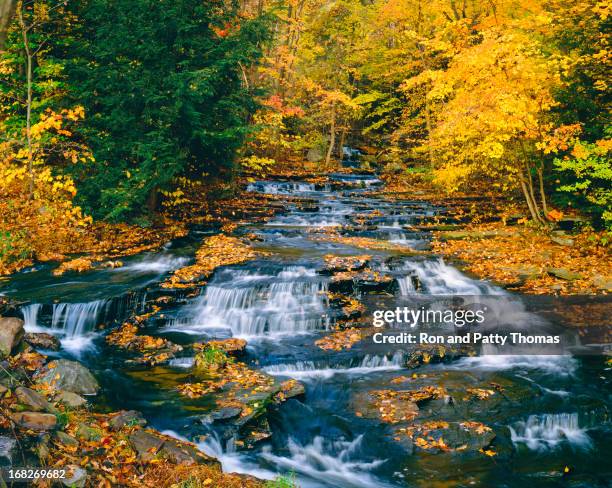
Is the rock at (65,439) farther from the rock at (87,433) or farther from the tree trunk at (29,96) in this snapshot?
the tree trunk at (29,96)

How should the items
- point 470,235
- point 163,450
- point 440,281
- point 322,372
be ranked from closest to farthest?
point 163,450 < point 322,372 < point 440,281 < point 470,235

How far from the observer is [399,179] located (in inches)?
984

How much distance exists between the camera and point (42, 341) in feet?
30.4

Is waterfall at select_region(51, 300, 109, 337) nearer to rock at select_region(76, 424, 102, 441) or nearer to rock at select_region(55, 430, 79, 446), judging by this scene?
rock at select_region(76, 424, 102, 441)

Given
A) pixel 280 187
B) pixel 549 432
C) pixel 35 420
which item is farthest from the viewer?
pixel 280 187

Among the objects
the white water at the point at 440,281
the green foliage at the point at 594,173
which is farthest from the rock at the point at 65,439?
the green foliage at the point at 594,173

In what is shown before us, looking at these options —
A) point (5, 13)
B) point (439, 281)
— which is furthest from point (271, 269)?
point (5, 13)

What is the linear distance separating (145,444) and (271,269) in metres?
7.43

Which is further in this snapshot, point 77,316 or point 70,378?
point 77,316

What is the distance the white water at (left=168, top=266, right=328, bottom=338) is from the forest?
2.5 inches

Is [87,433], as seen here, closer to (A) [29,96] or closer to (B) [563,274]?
(B) [563,274]

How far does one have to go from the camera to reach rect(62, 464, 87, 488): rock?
13.3 feet

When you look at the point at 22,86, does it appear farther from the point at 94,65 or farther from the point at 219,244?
the point at 219,244

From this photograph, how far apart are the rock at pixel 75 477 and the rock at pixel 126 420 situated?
1.67 meters
